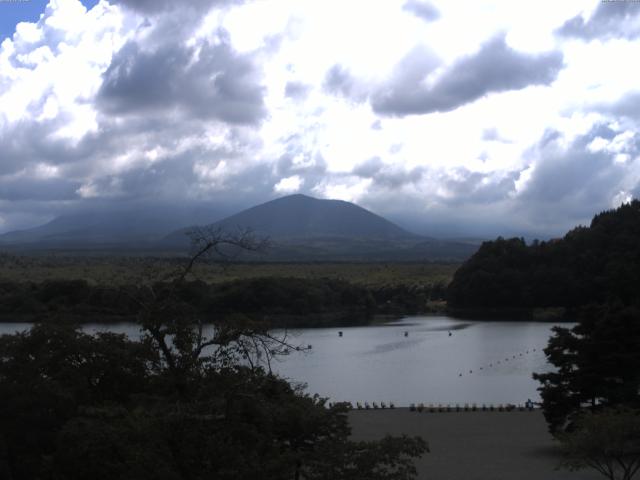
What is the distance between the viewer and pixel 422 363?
A: 37969mm

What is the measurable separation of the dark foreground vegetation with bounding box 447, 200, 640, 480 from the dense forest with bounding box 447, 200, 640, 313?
83 mm

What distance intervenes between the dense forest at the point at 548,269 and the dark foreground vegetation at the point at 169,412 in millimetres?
52084

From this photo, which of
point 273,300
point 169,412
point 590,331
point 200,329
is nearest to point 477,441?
point 590,331

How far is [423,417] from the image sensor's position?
23.4 meters

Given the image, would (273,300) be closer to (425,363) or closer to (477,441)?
(425,363)

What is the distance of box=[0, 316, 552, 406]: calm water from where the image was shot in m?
29.9

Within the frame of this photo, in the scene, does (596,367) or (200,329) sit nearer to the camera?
(200,329)

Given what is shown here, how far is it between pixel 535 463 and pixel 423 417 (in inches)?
258

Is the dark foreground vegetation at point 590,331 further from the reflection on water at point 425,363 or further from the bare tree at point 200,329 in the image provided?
the bare tree at point 200,329

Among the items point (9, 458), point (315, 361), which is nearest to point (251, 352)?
point (9, 458)

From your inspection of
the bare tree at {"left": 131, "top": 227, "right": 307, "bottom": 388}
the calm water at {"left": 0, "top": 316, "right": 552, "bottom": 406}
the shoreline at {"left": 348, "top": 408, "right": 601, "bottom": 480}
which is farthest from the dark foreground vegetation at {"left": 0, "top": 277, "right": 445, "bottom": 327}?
the bare tree at {"left": 131, "top": 227, "right": 307, "bottom": 388}

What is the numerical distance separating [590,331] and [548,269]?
47.5m

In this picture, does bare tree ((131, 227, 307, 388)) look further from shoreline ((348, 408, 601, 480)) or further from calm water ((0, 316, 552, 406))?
calm water ((0, 316, 552, 406))

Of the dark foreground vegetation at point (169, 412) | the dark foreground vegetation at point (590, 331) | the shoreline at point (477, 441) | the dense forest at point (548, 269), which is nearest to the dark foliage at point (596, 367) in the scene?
the dark foreground vegetation at point (590, 331)
